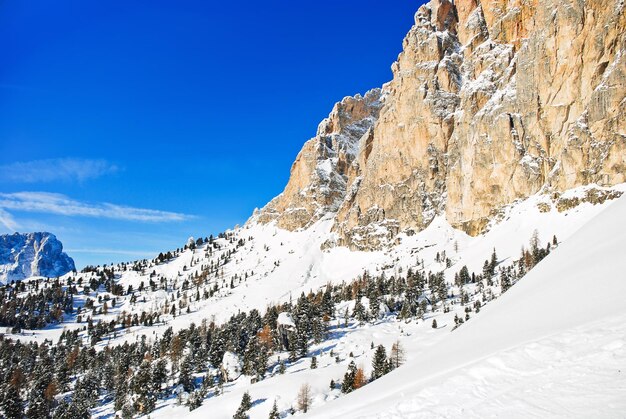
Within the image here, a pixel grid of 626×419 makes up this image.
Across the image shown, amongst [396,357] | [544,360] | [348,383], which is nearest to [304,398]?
[348,383]

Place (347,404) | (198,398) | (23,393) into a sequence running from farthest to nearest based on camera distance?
(23,393)
(198,398)
(347,404)

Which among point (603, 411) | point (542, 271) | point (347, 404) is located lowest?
point (347, 404)

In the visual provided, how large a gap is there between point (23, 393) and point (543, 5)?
790ft

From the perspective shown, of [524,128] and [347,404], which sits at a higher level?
[524,128]

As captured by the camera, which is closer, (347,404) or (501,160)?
(347,404)

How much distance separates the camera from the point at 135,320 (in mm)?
179375

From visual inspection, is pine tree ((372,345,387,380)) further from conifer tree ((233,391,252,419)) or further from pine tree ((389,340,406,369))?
conifer tree ((233,391,252,419))

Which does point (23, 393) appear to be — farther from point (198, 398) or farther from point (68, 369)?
point (198, 398)

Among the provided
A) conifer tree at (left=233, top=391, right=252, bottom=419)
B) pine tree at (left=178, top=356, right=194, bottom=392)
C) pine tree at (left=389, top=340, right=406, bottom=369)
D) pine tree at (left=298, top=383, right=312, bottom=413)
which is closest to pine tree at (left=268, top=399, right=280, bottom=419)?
pine tree at (left=298, top=383, right=312, bottom=413)

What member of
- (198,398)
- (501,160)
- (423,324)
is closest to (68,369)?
(198,398)

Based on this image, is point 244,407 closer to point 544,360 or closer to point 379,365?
point 379,365

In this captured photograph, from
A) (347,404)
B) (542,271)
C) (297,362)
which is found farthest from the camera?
(297,362)

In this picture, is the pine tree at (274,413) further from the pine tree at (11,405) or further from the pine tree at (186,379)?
the pine tree at (11,405)

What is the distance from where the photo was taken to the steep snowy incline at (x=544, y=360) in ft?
33.0
